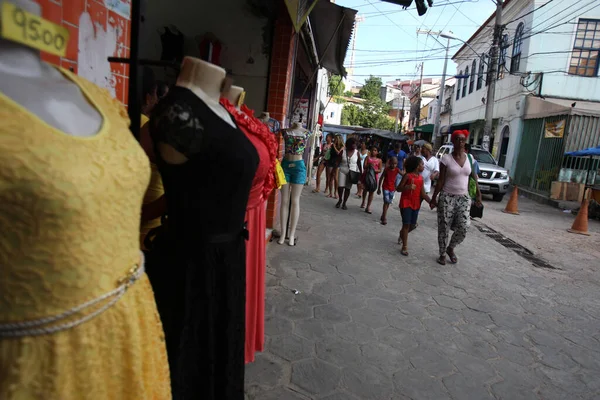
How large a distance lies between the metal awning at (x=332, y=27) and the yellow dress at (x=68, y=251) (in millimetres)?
4138

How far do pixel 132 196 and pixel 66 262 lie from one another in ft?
0.73

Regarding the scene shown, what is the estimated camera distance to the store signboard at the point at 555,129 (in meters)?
13.5

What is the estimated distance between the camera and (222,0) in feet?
15.1

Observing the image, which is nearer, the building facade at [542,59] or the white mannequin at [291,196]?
the white mannequin at [291,196]

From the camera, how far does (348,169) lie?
8344 millimetres

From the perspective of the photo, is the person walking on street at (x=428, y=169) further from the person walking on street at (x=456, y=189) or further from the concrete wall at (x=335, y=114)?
the concrete wall at (x=335, y=114)

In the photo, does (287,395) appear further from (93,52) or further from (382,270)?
(382,270)

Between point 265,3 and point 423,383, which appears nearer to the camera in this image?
point 423,383

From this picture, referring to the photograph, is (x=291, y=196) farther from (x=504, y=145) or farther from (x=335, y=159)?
(x=504, y=145)

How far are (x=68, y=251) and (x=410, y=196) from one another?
508cm

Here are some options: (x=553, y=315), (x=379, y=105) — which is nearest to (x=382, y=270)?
(x=553, y=315)

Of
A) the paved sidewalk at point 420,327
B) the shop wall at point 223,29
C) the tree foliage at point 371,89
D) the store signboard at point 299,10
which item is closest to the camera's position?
the paved sidewalk at point 420,327

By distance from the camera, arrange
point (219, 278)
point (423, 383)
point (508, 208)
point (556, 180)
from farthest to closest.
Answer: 1. point (556, 180)
2. point (508, 208)
3. point (423, 383)
4. point (219, 278)

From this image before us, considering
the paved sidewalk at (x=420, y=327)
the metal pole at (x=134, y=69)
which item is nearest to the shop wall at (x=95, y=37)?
the metal pole at (x=134, y=69)
